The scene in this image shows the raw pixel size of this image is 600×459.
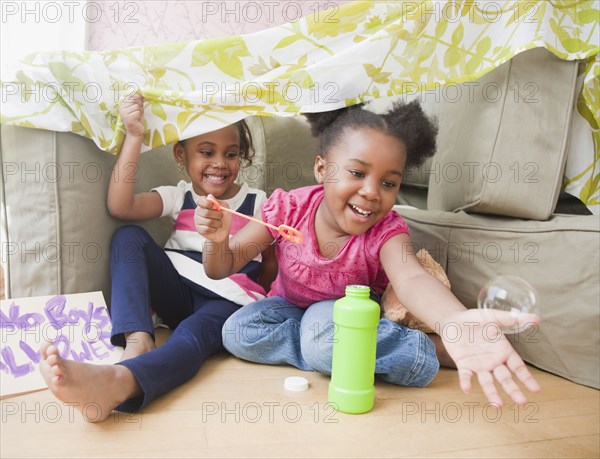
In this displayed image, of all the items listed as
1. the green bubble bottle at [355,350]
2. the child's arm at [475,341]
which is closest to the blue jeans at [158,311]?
the green bubble bottle at [355,350]

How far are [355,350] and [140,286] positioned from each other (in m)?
0.46

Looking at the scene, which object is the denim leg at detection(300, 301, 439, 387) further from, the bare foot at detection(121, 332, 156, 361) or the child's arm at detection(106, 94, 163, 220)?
the child's arm at detection(106, 94, 163, 220)

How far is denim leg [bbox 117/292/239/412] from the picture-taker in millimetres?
899

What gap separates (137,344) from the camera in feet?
3.48

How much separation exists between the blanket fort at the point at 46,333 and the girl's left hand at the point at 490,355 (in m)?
0.64

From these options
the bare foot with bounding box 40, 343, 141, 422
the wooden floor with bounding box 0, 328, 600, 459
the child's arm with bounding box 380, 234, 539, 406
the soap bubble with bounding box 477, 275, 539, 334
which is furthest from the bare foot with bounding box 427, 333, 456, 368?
the bare foot with bounding box 40, 343, 141, 422

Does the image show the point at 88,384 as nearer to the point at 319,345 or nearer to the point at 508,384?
the point at 319,345

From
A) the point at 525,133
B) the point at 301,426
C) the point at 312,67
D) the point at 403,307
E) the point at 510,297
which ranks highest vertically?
the point at 312,67

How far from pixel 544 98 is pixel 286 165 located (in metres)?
0.66

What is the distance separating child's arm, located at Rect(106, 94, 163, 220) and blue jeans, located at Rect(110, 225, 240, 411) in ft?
0.16

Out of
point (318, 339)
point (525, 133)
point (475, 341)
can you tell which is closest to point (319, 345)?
point (318, 339)

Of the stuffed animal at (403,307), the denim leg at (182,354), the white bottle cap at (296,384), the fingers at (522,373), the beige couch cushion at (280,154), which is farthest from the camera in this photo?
the beige couch cushion at (280,154)

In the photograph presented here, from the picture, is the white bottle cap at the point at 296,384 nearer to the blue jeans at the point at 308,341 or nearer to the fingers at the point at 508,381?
the blue jeans at the point at 308,341

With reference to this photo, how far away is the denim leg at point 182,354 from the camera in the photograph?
0.90m
